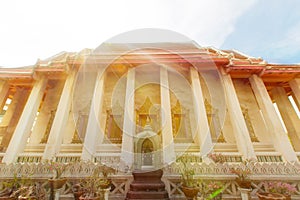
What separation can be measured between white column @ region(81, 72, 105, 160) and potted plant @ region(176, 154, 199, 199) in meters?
4.06

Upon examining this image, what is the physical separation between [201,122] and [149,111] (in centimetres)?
325

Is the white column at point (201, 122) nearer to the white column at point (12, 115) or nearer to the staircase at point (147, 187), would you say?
the staircase at point (147, 187)

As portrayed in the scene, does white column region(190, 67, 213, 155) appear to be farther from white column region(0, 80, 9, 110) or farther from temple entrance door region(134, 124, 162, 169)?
white column region(0, 80, 9, 110)

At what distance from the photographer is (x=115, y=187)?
17.9ft

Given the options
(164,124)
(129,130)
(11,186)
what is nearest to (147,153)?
(129,130)

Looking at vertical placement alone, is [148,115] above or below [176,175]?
above

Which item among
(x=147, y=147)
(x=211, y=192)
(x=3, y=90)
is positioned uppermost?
(x=3, y=90)

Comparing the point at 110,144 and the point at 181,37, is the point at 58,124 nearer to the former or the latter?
the point at 110,144

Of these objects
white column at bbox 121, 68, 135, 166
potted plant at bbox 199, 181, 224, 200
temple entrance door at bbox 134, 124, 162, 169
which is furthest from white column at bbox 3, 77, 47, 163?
potted plant at bbox 199, 181, 224, 200

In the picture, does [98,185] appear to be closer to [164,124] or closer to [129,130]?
[129,130]

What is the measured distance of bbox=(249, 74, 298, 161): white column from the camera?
22.5 feet

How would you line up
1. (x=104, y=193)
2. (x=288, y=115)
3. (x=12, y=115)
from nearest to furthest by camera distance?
(x=104, y=193)
(x=288, y=115)
(x=12, y=115)

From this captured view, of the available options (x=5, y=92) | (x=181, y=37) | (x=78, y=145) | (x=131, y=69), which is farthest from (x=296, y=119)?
(x=5, y=92)

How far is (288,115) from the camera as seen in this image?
9.76 m
